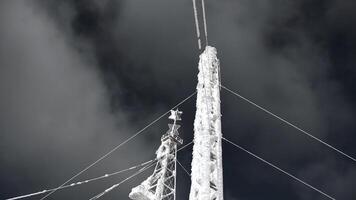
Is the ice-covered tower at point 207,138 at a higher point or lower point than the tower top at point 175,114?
lower

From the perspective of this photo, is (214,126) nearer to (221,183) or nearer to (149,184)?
(221,183)

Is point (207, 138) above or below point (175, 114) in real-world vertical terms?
below

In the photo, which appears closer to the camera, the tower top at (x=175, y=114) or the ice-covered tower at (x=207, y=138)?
the ice-covered tower at (x=207, y=138)

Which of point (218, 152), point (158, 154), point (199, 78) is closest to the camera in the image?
point (218, 152)

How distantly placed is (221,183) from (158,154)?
87.8 feet

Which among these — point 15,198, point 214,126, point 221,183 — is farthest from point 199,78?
point 15,198

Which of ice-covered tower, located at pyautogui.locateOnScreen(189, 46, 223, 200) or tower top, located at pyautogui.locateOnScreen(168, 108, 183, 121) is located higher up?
tower top, located at pyautogui.locateOnScreen(168, 108, 183, 121)

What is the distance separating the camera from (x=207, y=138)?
2261 centimetres

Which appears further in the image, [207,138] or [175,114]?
[175,114]

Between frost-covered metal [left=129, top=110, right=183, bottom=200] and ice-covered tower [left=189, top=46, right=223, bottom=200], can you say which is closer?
ice-covered tower [left=189, top=46, right=223, bottom=200]

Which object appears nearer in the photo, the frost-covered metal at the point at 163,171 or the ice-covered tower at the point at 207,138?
the ice-covered tower at the point at 207,138

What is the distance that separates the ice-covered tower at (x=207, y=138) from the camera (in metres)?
20.7

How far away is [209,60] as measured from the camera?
92.6ft

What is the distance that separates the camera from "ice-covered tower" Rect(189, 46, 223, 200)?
815 inches
